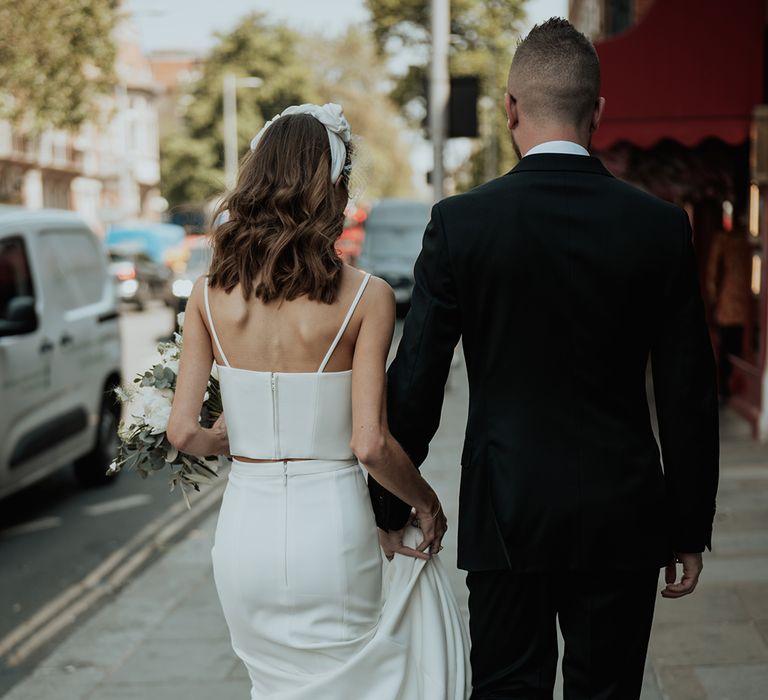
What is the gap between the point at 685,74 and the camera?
9.34 meters

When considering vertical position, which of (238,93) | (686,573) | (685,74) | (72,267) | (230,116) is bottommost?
(686,573)

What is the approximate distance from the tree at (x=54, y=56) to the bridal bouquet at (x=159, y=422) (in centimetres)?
2112

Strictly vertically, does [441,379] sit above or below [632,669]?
above

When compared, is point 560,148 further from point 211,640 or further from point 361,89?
point 361,89

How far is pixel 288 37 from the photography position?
65.6 metres

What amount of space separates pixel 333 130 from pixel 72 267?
19.9 ft

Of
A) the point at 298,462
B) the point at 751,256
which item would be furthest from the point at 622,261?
the point at 751,256

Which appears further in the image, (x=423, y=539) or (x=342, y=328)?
(x=423, y=539)

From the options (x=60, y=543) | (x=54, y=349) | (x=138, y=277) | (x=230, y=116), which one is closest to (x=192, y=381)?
(x=60, y=543)

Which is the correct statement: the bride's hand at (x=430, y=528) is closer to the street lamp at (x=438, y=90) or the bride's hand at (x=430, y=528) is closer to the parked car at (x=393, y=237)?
the street lamp at (x=438, y=90)

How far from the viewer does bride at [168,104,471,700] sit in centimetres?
268

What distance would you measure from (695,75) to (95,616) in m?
6.28

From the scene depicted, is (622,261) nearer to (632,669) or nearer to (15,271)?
(632,669)

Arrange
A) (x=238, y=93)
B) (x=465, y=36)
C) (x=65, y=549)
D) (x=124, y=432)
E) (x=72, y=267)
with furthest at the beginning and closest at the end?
(x=238, y=93), (x=465, y=36), (x=72, y=267), (x=65, y=549), (x=124, y=432)
